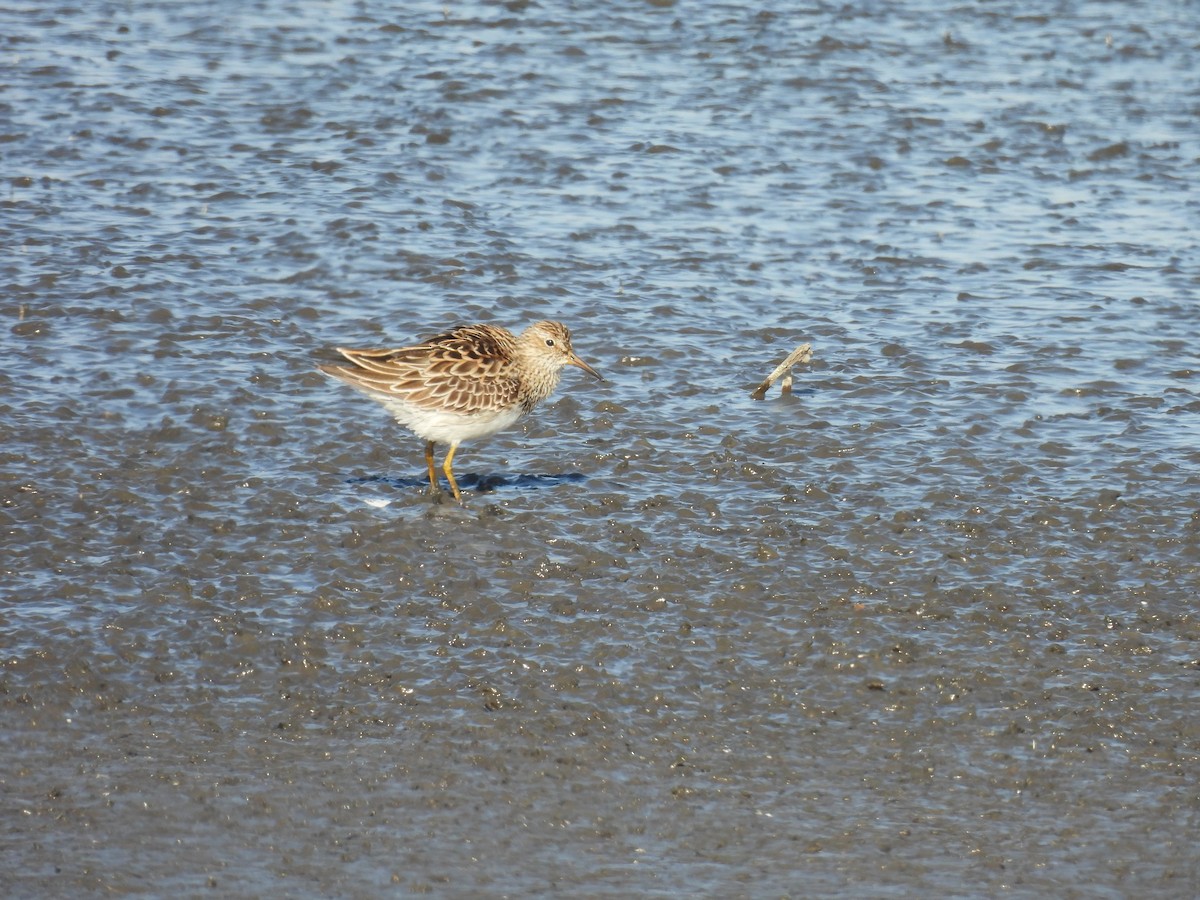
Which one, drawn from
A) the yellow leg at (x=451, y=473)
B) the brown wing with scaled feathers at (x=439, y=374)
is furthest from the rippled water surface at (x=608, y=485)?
the brown wing with scaled feathers at (x=439, y=374)

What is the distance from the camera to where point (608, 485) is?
1069 centimetres

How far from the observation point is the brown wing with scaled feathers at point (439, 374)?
34.1ft

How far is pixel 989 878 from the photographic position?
23.0 feet

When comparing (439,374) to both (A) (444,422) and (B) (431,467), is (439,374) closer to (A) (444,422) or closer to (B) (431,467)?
(A) (444,422)

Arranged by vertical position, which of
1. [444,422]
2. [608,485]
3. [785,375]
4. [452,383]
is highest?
[452,383]

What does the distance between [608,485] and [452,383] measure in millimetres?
1235

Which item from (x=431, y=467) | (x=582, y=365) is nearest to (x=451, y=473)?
(x=431, y=467)

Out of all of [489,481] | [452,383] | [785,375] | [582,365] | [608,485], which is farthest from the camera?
[785,375]

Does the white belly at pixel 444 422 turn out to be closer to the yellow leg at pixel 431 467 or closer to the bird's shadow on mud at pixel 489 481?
the yellow leg at pixel 431 467

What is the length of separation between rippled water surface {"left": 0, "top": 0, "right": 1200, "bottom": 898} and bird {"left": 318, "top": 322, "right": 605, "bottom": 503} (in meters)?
0.44

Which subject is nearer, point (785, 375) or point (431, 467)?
point (431, 467)

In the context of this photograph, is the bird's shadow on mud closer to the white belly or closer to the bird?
the bird

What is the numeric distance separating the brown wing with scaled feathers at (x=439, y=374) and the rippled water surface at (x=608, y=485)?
658 millimetres

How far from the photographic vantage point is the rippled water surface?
24.2 feet
